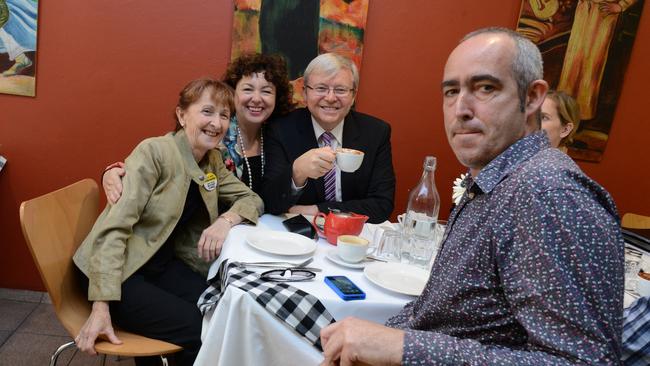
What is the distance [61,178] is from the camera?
8.57 ft

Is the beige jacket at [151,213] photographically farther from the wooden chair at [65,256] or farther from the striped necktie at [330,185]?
the striped necktie at [330,185]

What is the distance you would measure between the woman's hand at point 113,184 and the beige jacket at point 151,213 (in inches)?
1.8

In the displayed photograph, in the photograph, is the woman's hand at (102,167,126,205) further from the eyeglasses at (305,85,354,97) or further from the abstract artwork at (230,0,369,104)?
the abstract artwork at (230,0,369,104)

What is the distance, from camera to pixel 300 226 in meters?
1.66

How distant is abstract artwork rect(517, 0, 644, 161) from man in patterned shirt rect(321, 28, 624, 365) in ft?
7.54

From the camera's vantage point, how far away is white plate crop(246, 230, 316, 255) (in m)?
1.38

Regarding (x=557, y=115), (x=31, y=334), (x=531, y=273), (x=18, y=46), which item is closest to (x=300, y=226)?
(x=531, y=273)

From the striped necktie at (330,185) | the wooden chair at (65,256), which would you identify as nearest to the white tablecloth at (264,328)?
the wooden chair at (65,256)

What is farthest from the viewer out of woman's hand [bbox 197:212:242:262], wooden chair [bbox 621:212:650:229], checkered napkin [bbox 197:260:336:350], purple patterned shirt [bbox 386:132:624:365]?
wooden chair [bbox 621:212:650:229]

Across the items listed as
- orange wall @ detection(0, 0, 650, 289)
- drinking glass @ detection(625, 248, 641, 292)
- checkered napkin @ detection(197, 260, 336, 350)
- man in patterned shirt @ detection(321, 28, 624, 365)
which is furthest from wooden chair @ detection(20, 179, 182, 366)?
drinking glass @ detection(625, 248, 641, 292)

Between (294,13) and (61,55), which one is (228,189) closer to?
(294,13)

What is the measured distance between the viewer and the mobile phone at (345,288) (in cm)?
112

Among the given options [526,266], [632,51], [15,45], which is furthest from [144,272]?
[632,51]

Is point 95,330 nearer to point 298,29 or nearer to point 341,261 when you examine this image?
point 341,261
